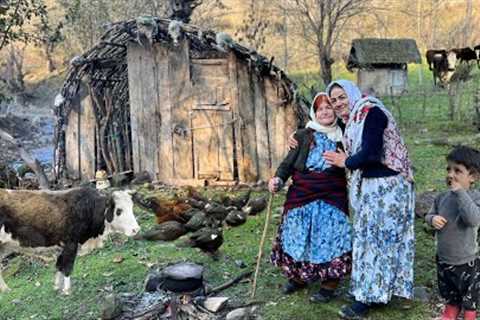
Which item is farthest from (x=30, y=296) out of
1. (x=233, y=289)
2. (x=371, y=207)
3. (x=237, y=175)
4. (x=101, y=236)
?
(x=237, y=175)

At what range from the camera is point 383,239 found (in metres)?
4.61

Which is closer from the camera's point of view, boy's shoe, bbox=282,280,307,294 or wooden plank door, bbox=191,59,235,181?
boy's shoe, bbox=282,280,307,294

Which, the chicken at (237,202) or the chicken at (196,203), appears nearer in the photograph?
the chicken at (196,203)

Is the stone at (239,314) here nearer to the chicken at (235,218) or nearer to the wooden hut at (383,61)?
the chicken at (235,218)

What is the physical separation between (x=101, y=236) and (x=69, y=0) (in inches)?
780

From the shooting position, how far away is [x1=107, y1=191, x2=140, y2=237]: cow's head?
5152mm

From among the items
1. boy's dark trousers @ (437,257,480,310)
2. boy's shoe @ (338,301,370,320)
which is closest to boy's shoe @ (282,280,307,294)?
boy's shoe @ (338,301,370,320)

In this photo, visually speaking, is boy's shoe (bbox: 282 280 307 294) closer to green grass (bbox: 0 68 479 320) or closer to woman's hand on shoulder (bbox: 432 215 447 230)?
green grass (bbox: 0 68 479 320)

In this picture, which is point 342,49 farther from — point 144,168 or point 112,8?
point 144,168

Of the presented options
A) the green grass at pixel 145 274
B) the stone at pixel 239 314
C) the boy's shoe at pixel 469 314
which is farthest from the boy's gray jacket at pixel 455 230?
the stone at pixel 239 314

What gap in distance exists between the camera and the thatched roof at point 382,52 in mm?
25741

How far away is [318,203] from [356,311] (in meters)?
1.00

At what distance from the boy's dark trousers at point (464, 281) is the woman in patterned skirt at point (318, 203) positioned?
2.76 ft

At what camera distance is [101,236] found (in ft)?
17.1
